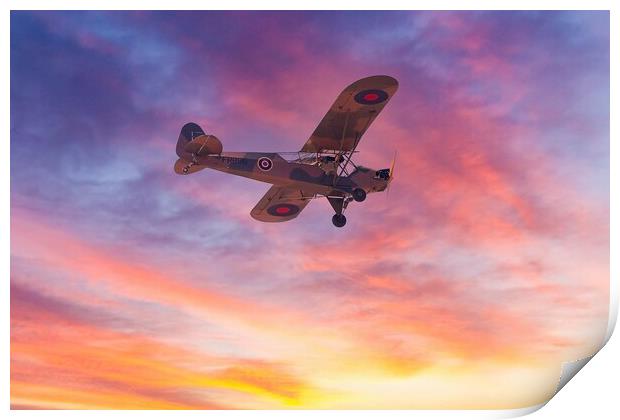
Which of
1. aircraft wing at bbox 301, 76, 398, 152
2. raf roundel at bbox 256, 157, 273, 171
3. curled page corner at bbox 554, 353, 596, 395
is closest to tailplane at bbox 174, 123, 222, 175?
raf roundel at bbox 256, 157, 273, 171

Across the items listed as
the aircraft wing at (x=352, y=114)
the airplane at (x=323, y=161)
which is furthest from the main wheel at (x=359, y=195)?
the aircraft wing at (x=352, y=114)

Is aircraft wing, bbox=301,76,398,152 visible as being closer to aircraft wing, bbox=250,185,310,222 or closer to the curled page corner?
aircraft wing, bbox=250,185,310,222

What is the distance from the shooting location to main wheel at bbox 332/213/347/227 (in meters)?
10.5

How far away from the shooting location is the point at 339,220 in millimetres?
10484

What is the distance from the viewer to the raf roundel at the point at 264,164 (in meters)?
9.87

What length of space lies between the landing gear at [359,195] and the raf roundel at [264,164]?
1.36 m

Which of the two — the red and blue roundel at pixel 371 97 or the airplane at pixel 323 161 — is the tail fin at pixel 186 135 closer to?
the airplane at pixel 323 161

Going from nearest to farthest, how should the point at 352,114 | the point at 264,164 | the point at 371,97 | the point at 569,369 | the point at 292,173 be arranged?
the point at 569,369, the point at 371,97, the point at 352,114, the point at 264,164, the point at 292,173

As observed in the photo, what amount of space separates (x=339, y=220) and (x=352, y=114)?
189 cm

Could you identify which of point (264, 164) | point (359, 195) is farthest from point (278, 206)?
point (359, 195)

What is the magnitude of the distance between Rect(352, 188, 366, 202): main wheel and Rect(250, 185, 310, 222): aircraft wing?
1037 millimetres

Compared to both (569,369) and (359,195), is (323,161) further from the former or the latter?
(569,369)
